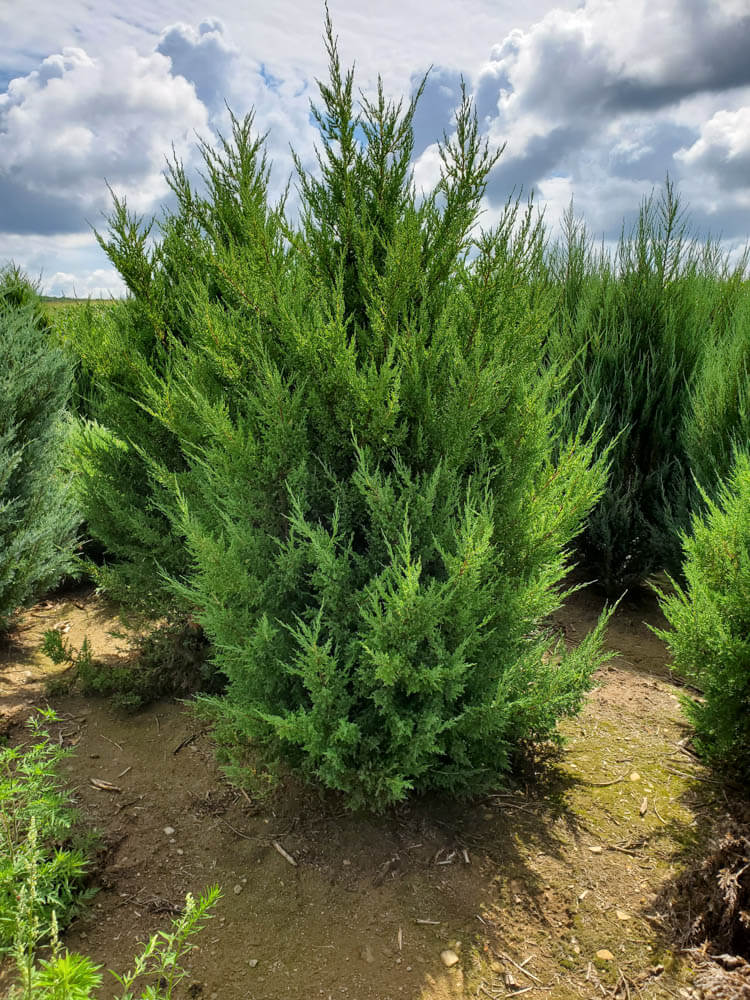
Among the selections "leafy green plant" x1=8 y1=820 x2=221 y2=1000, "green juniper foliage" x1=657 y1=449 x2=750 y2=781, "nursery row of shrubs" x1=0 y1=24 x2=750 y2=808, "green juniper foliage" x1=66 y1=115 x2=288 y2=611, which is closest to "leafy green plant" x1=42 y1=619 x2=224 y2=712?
"green juniper foliage" x1=66 y1=115 x2=288 y2=611

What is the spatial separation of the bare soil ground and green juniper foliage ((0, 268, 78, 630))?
154 centimetres

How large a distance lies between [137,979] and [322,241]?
2.85 metres

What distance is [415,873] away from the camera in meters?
2.52

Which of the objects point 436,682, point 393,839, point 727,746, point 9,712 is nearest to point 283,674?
point 436,682

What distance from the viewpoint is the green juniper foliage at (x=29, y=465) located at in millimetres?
4391

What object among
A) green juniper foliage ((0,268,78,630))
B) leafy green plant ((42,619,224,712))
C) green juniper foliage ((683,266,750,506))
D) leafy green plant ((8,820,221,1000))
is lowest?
leafy green plant ((42,619,224,712))

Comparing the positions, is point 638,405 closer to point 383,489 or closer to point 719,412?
point 719,412

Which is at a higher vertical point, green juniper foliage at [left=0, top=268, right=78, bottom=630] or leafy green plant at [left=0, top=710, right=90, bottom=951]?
green juniper foliage at [left=0, top=268, right=78, bottom=630]

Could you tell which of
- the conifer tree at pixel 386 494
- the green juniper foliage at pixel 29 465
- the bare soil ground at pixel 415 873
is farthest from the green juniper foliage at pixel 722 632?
the green juniper foliage at pixel 29 465

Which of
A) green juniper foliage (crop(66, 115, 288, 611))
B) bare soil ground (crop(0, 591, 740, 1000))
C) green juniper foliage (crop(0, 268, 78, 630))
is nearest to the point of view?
bare soil ground (crop(0, 591, 740, 1000))

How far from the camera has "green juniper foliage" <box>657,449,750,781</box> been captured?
2816 mm

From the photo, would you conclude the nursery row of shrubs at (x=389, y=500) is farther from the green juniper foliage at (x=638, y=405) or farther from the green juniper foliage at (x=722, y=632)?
the green juniper foliage at (x=638, y=405)

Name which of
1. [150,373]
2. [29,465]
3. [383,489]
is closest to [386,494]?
[383,489]

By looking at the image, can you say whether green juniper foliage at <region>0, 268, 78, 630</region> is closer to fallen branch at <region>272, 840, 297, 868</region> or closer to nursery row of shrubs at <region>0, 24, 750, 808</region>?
nursery row of shrubs at <region>0, 24, 750, 808</region>
